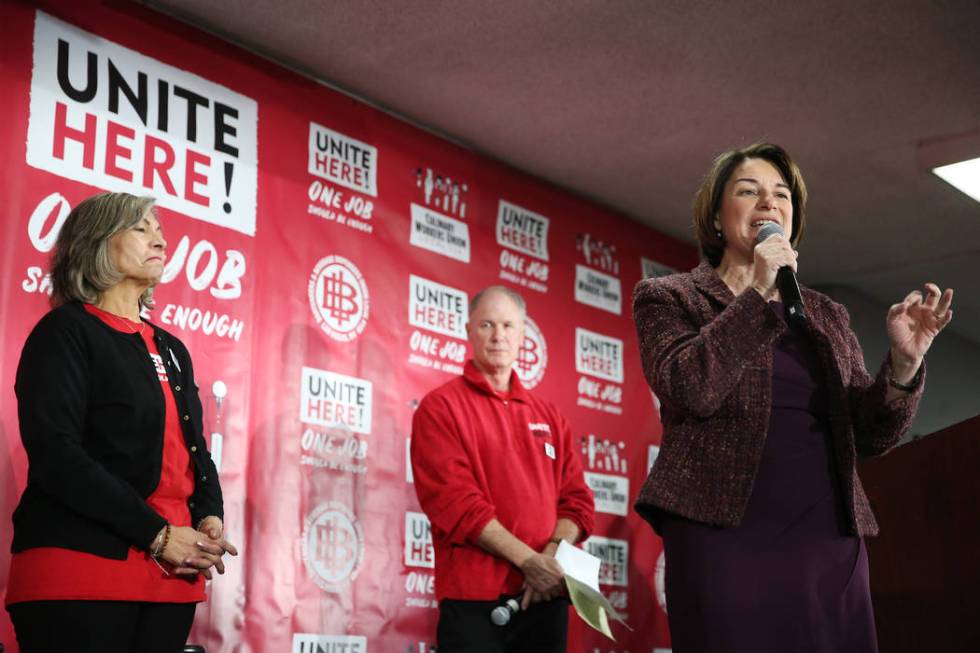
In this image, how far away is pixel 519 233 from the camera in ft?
17.6

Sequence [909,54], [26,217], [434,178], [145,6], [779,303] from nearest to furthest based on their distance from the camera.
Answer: [779,303], [26,217], [145,6], [909,54], [434,178]

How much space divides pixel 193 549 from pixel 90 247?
79 cm

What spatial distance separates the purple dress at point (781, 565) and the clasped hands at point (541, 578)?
4.92 ft

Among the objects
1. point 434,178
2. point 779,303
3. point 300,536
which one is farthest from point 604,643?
point 779,303

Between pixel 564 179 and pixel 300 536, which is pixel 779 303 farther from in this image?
pixel 564 179

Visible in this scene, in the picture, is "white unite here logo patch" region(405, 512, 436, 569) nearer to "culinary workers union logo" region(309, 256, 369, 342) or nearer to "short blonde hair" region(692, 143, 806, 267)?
"culinary workers union logo" region(309, 256, 369, 342)

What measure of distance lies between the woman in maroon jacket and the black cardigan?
47.0 inches

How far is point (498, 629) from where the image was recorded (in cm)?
322

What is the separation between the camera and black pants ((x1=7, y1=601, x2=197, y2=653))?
2238mm

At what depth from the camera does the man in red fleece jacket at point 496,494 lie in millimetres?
3223

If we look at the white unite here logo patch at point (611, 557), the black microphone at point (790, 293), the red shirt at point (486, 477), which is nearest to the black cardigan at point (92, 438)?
the red shirt at point (486, 477)

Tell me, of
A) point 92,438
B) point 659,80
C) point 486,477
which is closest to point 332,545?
point 486,477

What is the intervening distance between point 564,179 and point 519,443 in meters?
2.37

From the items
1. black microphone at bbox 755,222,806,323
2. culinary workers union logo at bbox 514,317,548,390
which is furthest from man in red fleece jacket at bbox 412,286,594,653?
black microphone at bbox 755,222,806,323
